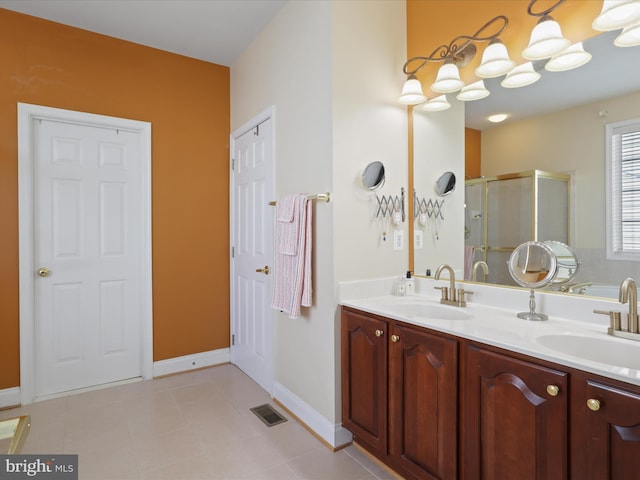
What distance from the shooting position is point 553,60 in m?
1.67

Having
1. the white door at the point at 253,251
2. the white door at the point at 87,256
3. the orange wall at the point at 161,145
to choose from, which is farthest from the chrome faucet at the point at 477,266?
the white door at the point at 87,256

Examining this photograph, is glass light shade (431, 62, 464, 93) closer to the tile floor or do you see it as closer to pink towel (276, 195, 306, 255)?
pink towel (276, 195, 306, 255)

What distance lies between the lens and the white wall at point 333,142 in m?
2.09

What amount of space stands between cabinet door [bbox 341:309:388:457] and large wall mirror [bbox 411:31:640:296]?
699 millimetres

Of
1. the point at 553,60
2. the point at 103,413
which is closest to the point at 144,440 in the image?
the point at 103,413

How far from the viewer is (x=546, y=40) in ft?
5.04

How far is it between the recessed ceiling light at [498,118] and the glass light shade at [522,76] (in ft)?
0.48

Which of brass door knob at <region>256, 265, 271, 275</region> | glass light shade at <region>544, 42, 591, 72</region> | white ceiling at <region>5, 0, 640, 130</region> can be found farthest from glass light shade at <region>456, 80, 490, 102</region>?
brass door knob at <region>256, 265, 271, 275</region>

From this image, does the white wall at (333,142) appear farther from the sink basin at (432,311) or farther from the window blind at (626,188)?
the window blind at (626,188)

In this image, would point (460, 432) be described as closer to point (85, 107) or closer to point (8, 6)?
point (85, 107)

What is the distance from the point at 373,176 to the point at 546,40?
1.03 meters

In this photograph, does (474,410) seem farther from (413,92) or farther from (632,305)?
(413,92)

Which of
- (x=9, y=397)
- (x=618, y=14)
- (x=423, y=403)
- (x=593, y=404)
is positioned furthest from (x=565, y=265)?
(x=9, y=397)

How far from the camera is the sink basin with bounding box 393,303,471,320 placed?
1.87 metres
